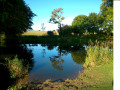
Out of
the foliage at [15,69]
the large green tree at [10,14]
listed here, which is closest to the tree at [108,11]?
the large green tree at [10,14]

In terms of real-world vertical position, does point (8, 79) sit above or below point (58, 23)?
below

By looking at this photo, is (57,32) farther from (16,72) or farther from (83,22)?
(16,72)

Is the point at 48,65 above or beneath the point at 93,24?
beneath

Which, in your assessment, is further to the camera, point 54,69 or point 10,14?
point 54,69

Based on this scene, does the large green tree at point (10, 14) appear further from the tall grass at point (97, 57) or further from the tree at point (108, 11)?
the tall grass at point (97, 57)

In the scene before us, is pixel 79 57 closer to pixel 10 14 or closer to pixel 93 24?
pixel 10 14

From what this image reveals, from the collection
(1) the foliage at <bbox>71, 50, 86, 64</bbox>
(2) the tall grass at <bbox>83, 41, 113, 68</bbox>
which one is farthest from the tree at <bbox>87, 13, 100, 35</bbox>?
(2) the tall grass at <bbox>83, 41, 113, 68</bbox>

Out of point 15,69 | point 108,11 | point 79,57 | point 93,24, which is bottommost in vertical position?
point 79,57

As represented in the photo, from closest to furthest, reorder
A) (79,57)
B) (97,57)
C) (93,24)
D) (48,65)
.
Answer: (97,57) → (48,65) → (79,57) → (93,24)

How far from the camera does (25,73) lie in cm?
550

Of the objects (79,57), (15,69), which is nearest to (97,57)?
(79,57)

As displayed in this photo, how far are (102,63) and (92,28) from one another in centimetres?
2670

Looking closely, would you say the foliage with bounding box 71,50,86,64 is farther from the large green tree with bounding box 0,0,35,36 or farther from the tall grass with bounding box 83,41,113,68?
the large green tree with bounding box 0,0,35,36
